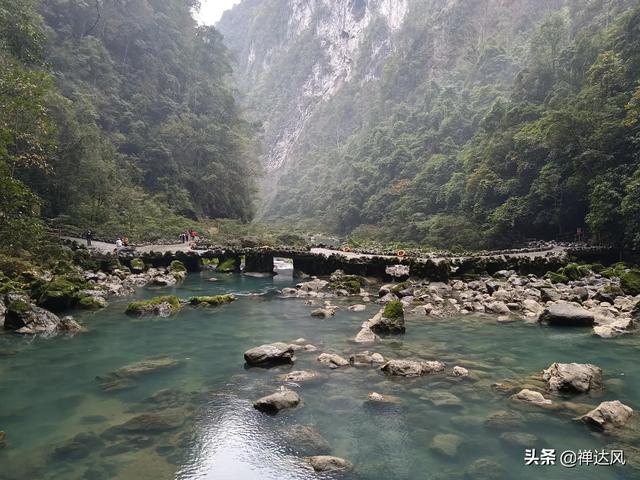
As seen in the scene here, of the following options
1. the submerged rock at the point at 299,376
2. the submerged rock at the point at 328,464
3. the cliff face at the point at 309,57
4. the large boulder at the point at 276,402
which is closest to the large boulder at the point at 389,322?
the submerged rock at the point at 299,376

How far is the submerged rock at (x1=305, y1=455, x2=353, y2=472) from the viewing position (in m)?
5.45

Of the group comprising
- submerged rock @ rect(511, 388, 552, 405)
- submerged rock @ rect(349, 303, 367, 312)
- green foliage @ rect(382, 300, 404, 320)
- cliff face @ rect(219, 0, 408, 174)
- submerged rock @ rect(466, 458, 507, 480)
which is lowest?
submerged rock @ rect(466, 458, 507, 480)

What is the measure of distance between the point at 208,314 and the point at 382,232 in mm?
33920

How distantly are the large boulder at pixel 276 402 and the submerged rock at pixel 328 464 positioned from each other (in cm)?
152

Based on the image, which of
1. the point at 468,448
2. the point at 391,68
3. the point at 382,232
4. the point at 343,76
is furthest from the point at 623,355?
the point at 343,76

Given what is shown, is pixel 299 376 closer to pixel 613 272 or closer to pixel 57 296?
pixel 57 296

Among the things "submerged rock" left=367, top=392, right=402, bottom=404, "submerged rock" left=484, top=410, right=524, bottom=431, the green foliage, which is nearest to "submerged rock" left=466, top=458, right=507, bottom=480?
"submerged rock" left=484, top=410, right=524, bottom=431

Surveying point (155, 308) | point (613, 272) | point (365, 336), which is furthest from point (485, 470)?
point (613, 272)

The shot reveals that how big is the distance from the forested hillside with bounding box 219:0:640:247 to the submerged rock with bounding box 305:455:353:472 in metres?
19.5

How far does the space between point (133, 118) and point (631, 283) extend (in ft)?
139

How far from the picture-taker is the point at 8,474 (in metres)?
5.32

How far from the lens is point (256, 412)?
7082 mm

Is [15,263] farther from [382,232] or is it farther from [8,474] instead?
[382,232]

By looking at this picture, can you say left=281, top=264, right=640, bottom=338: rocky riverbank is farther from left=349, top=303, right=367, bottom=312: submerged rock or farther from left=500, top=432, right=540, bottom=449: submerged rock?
left=500, top=432, right=540, bottom=449: submerged rock
